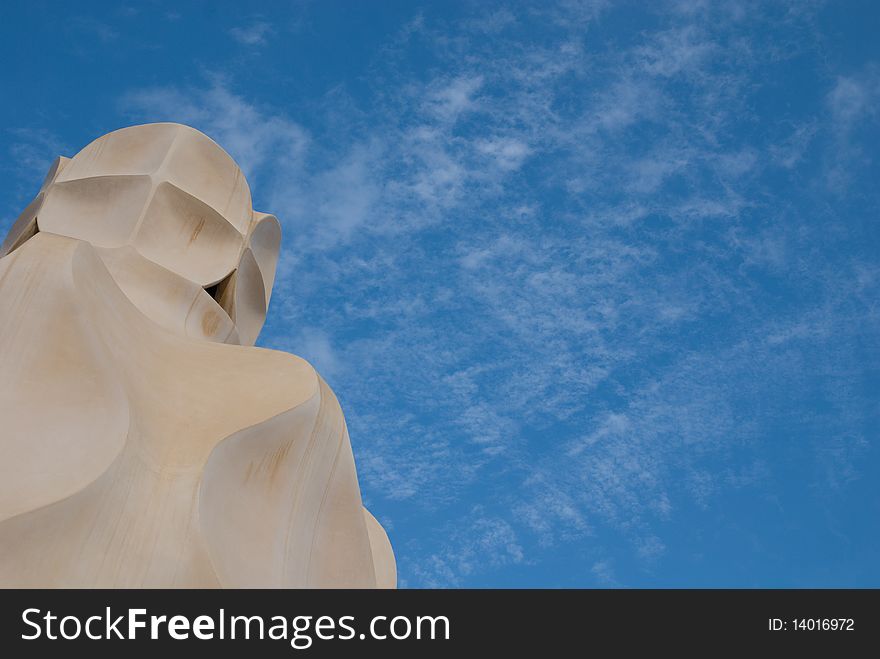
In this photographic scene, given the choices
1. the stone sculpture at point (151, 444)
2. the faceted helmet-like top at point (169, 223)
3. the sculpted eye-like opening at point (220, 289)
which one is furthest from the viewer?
the sculpted eye-like opening at point (220, 289)

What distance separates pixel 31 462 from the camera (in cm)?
849

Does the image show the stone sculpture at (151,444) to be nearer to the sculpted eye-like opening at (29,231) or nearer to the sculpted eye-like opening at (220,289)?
the sculpted eye-like opening at (220,289)

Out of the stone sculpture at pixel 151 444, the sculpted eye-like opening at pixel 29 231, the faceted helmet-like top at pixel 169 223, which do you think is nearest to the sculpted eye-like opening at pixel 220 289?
the faceted helmet-like top at pixel 169 223

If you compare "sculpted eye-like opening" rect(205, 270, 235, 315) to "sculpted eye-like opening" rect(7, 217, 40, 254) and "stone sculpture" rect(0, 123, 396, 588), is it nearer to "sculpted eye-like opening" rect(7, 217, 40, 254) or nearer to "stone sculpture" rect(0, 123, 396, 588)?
"stone sculpture" rect(0, 123, 396, 588)

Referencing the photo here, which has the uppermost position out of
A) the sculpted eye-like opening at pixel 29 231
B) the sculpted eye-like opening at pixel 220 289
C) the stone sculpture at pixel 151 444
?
the sculpted eye-like opening at pixel 29 231

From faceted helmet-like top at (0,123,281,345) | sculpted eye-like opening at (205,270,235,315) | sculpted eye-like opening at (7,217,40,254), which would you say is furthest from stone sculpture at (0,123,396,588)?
sculpted eye-like opening at (7,217,40,254)

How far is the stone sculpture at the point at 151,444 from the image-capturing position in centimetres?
821

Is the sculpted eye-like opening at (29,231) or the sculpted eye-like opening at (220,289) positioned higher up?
the sculpted eye-like opening at (29,231)

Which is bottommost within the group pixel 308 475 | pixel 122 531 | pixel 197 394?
pixel 122 531

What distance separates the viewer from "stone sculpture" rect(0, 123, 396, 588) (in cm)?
821

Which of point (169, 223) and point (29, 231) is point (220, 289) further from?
point (29, 231)
